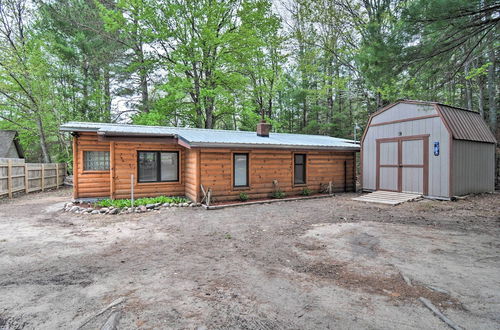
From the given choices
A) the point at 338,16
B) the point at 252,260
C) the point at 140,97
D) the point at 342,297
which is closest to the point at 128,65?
the point at 140,97

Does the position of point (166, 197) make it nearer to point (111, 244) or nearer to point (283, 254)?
point (111, 244)

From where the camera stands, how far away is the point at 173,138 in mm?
9461

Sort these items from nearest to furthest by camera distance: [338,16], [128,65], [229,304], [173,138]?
[229,304] < [173,138] < [338,16] < [128,65]

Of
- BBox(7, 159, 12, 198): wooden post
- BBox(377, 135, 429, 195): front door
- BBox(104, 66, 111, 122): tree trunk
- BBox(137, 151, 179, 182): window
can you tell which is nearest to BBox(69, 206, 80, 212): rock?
BBox(137, 151, 179, 182): window

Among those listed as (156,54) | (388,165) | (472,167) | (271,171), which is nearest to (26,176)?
(156,54)

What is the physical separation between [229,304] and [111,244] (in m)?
3.45

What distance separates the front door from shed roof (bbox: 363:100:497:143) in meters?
0.93

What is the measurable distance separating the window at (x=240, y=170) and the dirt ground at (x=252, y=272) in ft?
10.8

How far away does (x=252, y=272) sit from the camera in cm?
369

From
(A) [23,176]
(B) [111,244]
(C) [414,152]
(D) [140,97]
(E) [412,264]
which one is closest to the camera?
(E) [412,264]

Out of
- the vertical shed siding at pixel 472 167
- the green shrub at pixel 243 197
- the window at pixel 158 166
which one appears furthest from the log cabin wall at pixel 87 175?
the vertical shed siding at pixel 472 167

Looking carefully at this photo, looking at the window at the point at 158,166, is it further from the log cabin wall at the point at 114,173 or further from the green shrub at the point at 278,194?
the green shrub at the point at 278,194

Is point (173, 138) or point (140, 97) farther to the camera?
point (140, 97)

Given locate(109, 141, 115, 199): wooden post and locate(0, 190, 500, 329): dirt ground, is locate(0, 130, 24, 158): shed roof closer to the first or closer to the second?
locate(109, 141, 115, 199): wooden post
